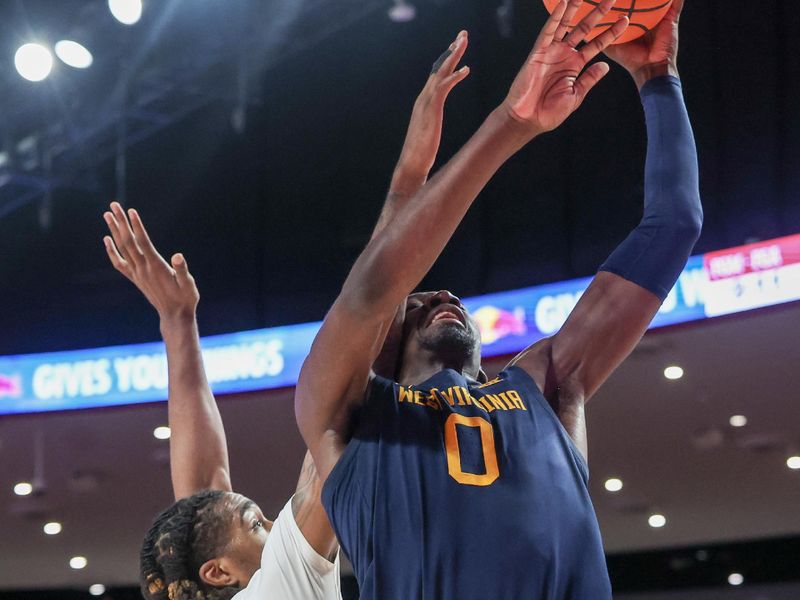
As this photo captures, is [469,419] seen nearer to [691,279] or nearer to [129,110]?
[691,279]

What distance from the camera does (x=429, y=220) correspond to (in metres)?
1.50

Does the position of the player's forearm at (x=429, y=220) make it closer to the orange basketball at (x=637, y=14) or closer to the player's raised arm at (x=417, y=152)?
the player's raised arm at (x=417, y=152)

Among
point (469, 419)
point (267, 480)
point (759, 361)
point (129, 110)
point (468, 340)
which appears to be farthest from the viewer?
point (267, 480)

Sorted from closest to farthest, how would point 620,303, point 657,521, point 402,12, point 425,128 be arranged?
point 620,303 → point 425,128 → point 402,12 → point 657,521

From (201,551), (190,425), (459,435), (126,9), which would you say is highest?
(126,9)

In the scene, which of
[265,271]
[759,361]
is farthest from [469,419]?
[265,271]

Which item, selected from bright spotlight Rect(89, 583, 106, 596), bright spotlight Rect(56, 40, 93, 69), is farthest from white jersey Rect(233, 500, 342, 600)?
bright spotlight Rect(89, 583, 106, 596)

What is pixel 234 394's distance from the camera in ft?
25.5

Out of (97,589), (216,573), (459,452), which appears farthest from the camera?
(97,589)

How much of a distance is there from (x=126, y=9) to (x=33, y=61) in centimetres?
78

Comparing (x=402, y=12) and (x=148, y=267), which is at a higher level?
(x=402, y=12)

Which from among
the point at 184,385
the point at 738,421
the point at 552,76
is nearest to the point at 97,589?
the point at 738,421

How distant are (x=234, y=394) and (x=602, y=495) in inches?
146

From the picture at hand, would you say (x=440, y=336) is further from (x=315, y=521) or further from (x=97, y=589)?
(x=97, y=589)
